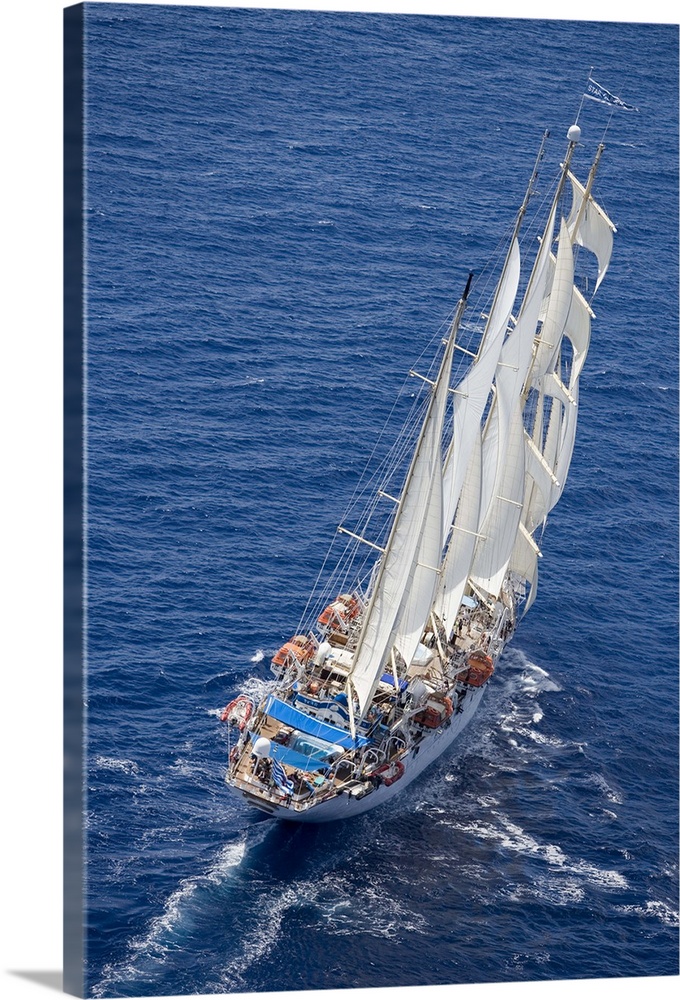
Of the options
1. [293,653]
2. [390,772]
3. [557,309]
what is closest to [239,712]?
[293,653]

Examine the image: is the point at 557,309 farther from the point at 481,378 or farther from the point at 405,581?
the point at 405,581

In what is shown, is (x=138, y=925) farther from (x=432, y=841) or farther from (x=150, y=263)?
(x=150, y=263)

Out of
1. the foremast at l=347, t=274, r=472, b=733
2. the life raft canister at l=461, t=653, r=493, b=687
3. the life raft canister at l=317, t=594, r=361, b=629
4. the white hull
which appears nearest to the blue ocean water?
the white hull

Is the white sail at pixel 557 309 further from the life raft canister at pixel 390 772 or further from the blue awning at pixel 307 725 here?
the blue awning at pixel 307 725

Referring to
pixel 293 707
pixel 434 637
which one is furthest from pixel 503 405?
pixel 293 707
